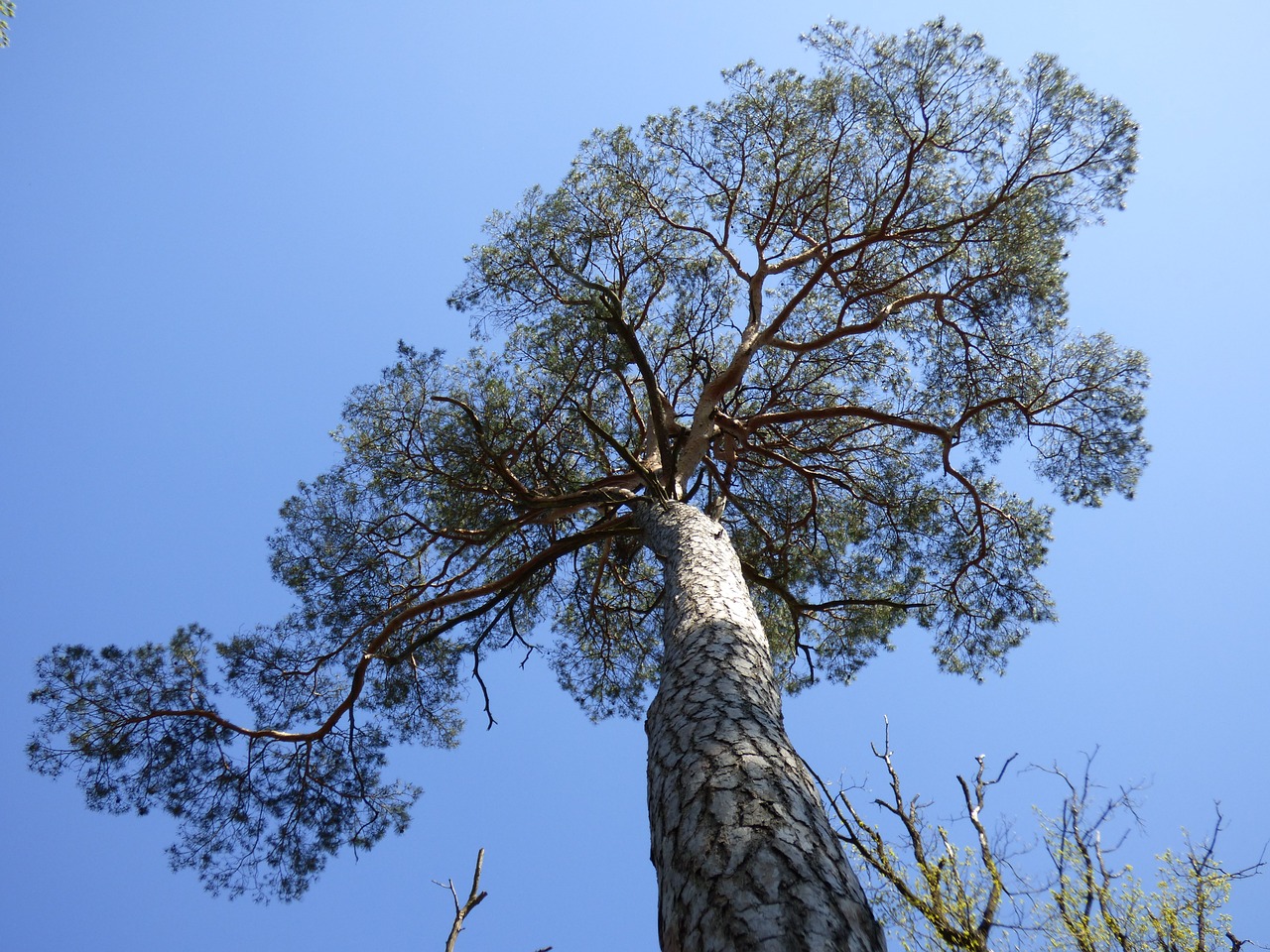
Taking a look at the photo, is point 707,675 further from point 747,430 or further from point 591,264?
point 591,264

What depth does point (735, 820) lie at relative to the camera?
84.3 inches

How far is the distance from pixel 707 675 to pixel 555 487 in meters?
3.97

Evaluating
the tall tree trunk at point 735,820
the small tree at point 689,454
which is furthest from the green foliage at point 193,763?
the tall tree trunk at point 735,820

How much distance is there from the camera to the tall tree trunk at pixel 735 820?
5.84 feet

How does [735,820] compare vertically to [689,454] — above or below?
below

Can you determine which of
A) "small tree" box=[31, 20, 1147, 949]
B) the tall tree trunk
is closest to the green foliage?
"small tree" box=[31, 20, 1147, 949]

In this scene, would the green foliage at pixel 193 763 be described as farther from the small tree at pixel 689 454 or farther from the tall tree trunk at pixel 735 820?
the tall tree trunk at pixel 735 820

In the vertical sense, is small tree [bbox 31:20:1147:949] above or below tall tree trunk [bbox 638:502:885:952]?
above

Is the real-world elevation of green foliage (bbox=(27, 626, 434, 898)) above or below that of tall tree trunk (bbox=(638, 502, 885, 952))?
above

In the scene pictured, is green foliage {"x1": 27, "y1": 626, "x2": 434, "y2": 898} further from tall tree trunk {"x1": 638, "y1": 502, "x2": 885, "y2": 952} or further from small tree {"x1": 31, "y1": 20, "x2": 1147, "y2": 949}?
tall tree trunk {"x1": 638, "y1": 502, "x2": 885, "y2": 952}

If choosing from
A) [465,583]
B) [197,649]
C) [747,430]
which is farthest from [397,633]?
[747,430]

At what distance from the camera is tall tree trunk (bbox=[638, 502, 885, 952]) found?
5.84ft

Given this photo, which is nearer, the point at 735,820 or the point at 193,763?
the point at 735,820

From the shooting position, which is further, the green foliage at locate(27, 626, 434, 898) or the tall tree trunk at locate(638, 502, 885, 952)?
the green foliage at locate(27, 626, 434, 898)
